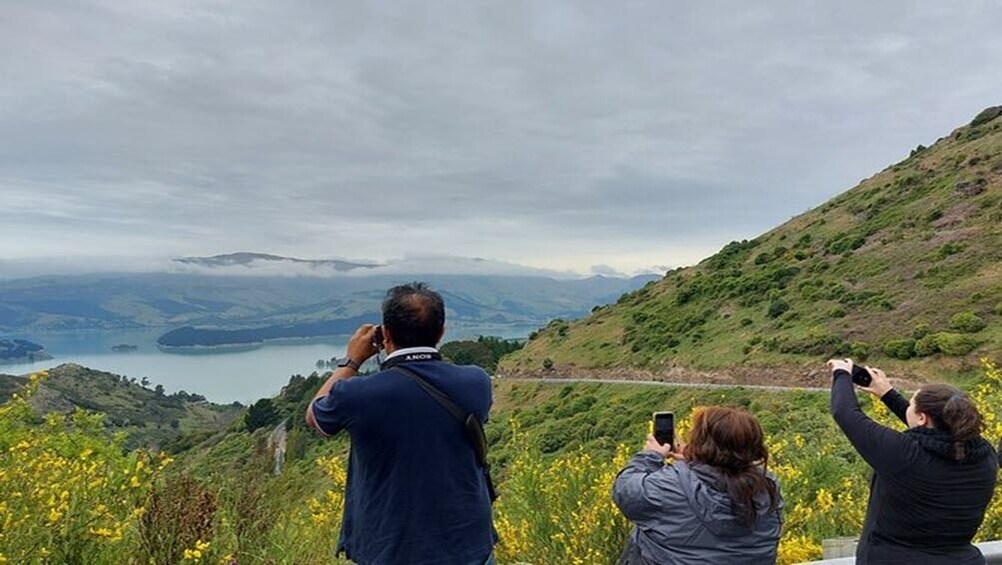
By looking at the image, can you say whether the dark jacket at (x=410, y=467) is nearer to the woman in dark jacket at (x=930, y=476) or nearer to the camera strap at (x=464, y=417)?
the camera strap at (x=464, y=417)

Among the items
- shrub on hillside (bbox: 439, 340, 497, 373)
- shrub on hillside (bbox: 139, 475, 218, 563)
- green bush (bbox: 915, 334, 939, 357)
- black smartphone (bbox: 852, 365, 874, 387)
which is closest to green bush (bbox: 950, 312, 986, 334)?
green bush (bbox: 915, 334, 939, 357)

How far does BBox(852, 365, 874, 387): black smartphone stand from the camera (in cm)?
313

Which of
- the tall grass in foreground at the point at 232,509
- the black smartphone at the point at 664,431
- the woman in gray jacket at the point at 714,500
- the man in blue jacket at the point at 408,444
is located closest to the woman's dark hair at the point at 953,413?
the woman in gray jacket at the point at 714,500

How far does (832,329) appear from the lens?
33.9 m

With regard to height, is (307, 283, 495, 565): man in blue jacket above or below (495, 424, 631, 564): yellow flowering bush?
above

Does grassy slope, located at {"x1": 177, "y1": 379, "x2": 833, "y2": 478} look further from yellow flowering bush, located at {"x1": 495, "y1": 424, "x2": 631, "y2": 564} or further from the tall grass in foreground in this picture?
yellow flowering bush, located at {"x1": 495, "y1": 424, "x2": 631, "y2": 564}

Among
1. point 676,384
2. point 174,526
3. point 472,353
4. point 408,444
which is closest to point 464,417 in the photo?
point 408,444

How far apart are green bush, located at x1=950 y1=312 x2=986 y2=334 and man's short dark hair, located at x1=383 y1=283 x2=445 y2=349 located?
102 ft

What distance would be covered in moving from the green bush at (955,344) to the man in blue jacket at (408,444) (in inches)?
1124

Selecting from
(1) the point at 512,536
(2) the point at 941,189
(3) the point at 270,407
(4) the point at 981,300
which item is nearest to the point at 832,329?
(4) the point at 981,300

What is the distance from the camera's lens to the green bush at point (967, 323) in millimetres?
27297

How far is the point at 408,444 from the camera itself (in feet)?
7.61

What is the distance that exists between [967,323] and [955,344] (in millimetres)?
2677

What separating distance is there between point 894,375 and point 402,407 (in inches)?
1113
